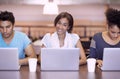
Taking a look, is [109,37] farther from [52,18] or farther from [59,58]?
[52,18]

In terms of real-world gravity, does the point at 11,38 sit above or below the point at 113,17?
below

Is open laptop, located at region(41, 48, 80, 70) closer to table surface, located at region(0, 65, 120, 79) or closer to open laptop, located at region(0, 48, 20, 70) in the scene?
table surface, located at region(0, 65, 120, 79)

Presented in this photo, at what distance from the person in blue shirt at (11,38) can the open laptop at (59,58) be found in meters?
0.47

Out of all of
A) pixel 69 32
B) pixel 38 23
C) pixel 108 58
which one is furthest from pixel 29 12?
pixel 108 58

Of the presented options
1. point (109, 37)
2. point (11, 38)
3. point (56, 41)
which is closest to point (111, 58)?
point (109, 37)

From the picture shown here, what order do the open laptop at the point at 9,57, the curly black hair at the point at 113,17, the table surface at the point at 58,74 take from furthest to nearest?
1. the curly black hair at the point at 113,17
2. the open laptop at the point at 9,57
3. the table surface at the point at 58,74

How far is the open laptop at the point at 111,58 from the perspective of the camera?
2164 millimetres

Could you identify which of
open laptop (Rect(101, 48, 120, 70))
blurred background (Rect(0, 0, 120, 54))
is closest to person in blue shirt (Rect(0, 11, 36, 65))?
open laptop (Rect(101, 48, 120, 70))

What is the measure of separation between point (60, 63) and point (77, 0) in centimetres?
323

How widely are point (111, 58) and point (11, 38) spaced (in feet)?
3.45

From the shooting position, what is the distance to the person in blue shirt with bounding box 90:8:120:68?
2494mm

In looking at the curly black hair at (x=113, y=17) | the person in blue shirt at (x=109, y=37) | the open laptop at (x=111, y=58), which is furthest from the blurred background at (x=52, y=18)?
the open laptop at (x=111, y=58)

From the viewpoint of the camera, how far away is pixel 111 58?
2.17 metres

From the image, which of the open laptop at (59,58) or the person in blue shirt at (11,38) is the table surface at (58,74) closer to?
the open laptop at (59,58)
